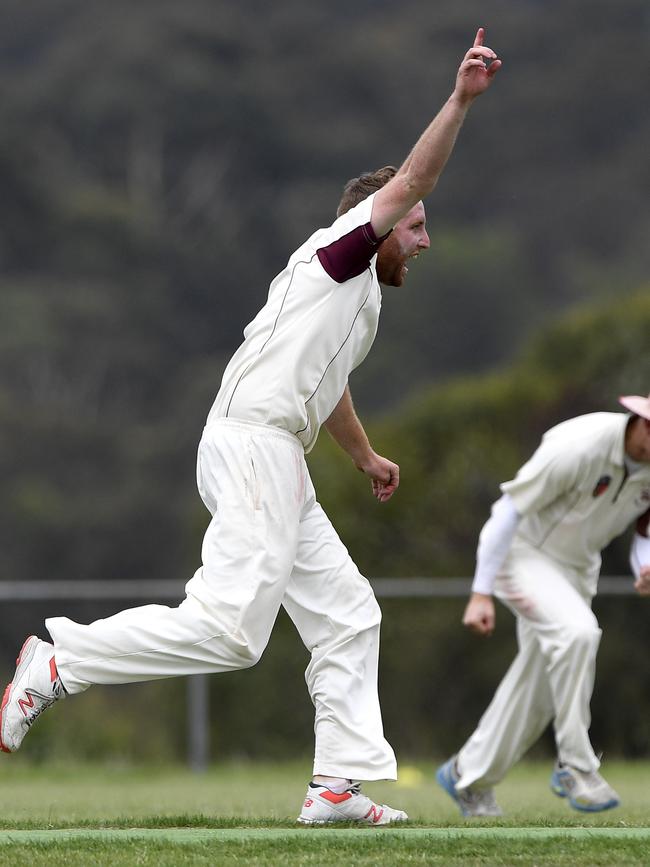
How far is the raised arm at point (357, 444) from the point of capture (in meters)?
6.75

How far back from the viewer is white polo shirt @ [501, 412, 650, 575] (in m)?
7.59

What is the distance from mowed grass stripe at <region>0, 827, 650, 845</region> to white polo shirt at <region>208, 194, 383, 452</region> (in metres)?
1.31

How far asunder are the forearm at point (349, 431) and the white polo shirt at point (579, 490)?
96 cm

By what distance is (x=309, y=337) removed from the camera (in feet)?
20.2

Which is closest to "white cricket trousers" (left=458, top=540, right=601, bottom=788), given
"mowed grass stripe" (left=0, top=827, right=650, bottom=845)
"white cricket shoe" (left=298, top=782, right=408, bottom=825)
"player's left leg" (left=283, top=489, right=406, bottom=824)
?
"player's left leg" (left=283, top=489, right=406, bottom=824)

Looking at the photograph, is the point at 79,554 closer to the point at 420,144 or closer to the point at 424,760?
the point at 424,760

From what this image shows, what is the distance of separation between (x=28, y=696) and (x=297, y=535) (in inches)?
39.4

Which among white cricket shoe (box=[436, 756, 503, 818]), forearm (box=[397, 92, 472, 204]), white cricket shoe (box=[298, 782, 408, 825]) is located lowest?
white cricket shoe (box=[436, 756, 503, 818])

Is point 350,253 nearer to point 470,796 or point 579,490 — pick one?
point 579,490

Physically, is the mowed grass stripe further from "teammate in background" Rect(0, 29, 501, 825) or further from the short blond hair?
the short blond hair

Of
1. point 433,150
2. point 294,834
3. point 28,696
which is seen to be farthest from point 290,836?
point 433,150

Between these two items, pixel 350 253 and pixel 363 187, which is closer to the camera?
pixel 350 253

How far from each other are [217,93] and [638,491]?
48.4 metres

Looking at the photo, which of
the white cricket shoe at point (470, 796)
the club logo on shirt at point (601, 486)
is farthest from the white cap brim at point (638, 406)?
the white cricket shoe at point (470, 796)
